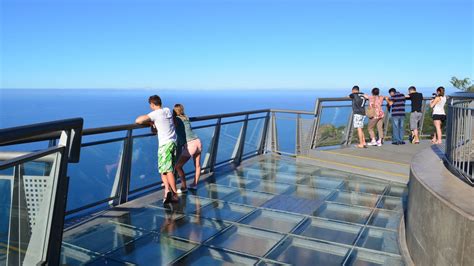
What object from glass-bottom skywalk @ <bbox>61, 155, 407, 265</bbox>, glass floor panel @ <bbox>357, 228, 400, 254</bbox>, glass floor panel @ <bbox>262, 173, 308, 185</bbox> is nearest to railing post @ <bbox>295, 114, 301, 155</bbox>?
glass floor panel @ <bbox>262, 173, 308, 185</bbox>

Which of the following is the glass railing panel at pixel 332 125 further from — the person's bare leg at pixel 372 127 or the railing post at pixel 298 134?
the person's bare leg at pixel 372 127

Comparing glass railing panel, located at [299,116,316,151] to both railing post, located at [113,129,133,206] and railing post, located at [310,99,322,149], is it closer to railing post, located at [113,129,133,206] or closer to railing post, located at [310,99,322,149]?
railing post, located at [310,99,322,149]

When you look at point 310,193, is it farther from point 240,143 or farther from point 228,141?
point 240,143

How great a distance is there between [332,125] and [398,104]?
2.00 m

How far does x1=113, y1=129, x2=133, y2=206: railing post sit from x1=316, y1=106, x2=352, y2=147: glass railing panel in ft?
18.2

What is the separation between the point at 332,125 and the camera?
10.5 metres

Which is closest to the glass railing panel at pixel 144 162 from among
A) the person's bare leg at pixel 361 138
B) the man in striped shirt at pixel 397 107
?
the person's bare leg at pixel 361 138

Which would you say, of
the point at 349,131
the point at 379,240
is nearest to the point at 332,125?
the point at 349,131

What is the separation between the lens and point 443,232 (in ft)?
10.2

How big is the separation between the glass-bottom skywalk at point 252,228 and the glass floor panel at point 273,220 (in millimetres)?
13

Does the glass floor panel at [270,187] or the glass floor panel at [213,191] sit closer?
the glass floor panel at [213,191]

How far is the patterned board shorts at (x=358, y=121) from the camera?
33.3 feet

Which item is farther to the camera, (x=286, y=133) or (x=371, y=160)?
(x=286, y=133)

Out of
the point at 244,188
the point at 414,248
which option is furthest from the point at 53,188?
the point at 244,188
